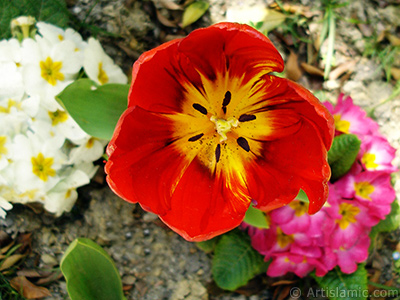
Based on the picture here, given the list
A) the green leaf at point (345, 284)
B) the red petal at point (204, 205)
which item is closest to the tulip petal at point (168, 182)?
the red petal at point (204, 205)

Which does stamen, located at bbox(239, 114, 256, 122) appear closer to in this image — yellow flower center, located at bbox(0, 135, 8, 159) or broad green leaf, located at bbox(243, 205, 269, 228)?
broad green leaf, located at bbox(243, 205, 269, 228)

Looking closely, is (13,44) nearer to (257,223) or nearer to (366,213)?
(257,223)

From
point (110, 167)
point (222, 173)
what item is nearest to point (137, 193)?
point (110, 167)

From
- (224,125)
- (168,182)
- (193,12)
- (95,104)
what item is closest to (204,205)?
(168,182)

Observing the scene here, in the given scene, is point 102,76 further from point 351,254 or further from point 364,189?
point 351,254

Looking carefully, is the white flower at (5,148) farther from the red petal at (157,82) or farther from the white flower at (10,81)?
the red petal at (157,82)

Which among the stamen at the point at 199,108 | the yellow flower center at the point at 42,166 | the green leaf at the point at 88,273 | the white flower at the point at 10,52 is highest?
the white flower at the point at 10,52

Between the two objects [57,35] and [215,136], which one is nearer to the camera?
[215,136]
